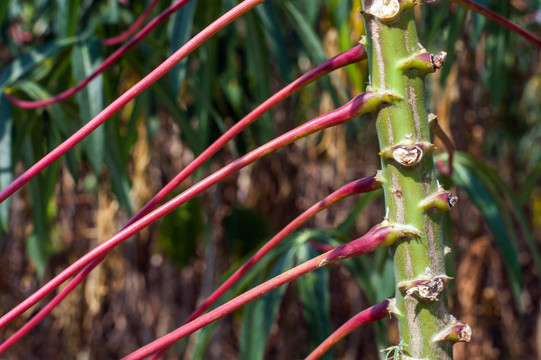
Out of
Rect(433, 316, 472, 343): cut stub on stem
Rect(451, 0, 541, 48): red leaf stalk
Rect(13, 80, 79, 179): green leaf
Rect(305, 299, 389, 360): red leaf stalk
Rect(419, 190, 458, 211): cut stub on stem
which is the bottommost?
Rect(433, 316, 472, 343): cut stub on stem

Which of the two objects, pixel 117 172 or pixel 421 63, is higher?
pixel 117 172

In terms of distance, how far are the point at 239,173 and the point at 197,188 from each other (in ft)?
4.83

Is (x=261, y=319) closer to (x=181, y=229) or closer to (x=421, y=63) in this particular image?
(x=421, y=63)

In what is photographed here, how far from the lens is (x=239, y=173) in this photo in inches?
73.1

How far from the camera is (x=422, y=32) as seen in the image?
126cm

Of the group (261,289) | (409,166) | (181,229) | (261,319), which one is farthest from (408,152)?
(181,229)

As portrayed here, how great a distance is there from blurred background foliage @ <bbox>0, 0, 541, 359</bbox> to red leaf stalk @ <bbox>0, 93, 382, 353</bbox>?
0.42 m

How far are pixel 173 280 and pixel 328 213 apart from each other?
50cm

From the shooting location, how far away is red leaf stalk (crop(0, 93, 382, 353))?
375 mm

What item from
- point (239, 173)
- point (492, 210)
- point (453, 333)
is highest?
point (239, 173)

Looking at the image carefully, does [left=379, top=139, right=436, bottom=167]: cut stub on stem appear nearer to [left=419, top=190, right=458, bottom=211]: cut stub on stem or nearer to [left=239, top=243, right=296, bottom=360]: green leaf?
[left=419, top=190, right=458, bottom=211]: cut stub on stem

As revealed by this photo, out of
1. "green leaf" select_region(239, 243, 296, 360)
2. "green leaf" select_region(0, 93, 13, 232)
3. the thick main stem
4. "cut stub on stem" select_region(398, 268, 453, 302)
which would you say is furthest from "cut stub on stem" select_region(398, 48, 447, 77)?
"green leaf" select_region(0, 93, 13, 232)

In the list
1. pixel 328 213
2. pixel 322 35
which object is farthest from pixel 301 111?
pixel 322 35

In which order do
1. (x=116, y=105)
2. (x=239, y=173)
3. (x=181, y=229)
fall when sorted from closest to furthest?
(x=116, y=105) < (x=181, y=229) < (x=239, y=173)
